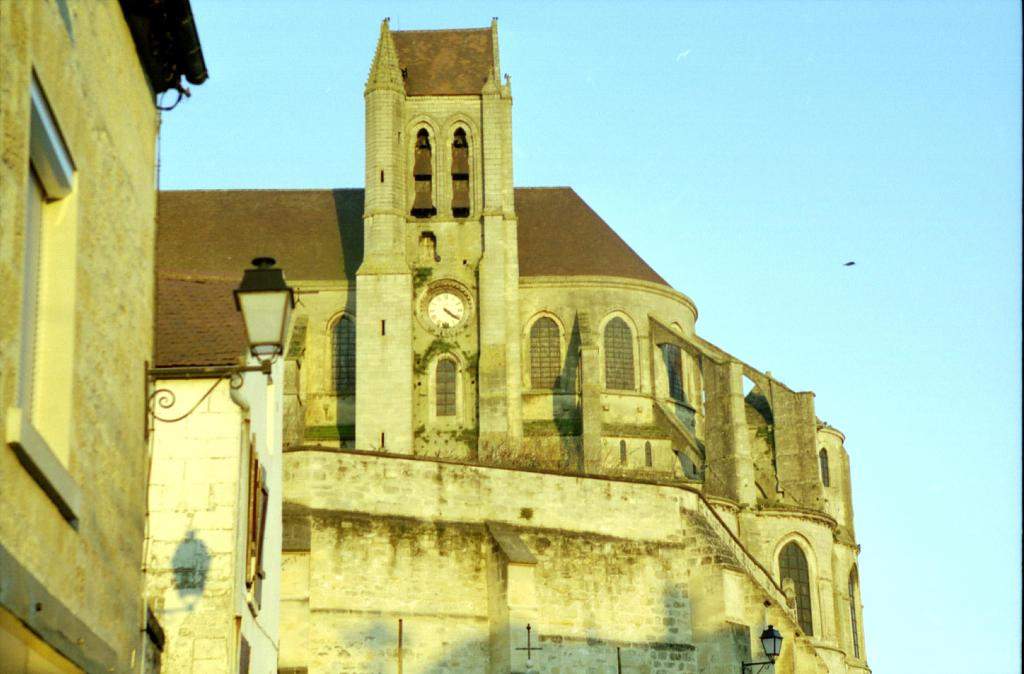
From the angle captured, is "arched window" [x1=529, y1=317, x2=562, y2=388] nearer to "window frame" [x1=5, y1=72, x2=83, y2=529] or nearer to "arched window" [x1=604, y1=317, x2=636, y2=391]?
"arched window" [x1=604, y1=317, x2=636, y2=391]

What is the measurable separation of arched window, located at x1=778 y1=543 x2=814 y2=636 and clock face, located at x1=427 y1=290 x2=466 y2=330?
12368mm

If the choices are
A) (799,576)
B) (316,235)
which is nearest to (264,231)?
(316,235)

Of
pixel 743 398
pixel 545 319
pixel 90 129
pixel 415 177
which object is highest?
pixel 415 177

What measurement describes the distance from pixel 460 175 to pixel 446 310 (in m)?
4.39

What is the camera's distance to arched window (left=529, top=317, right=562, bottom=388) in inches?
2080

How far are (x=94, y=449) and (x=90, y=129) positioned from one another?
1872mm

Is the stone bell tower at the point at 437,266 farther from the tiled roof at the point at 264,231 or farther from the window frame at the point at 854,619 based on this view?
the window frame at the point at 854,619

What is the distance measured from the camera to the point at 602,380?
52.8 m

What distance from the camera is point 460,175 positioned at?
53.1 meters

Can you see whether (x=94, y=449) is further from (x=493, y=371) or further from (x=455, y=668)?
(x=493, y=371)

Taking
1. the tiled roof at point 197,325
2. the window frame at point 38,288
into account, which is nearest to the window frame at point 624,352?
the tiled roof at point 197,325

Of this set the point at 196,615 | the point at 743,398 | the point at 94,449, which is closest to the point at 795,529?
the point at 743,398

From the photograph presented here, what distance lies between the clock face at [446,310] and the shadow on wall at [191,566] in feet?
123

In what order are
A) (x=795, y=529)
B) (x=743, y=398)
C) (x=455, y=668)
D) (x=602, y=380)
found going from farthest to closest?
(x=602, y=380) → (x=743, y=398) → (x=795, y=529) → (x=455, y=668)
